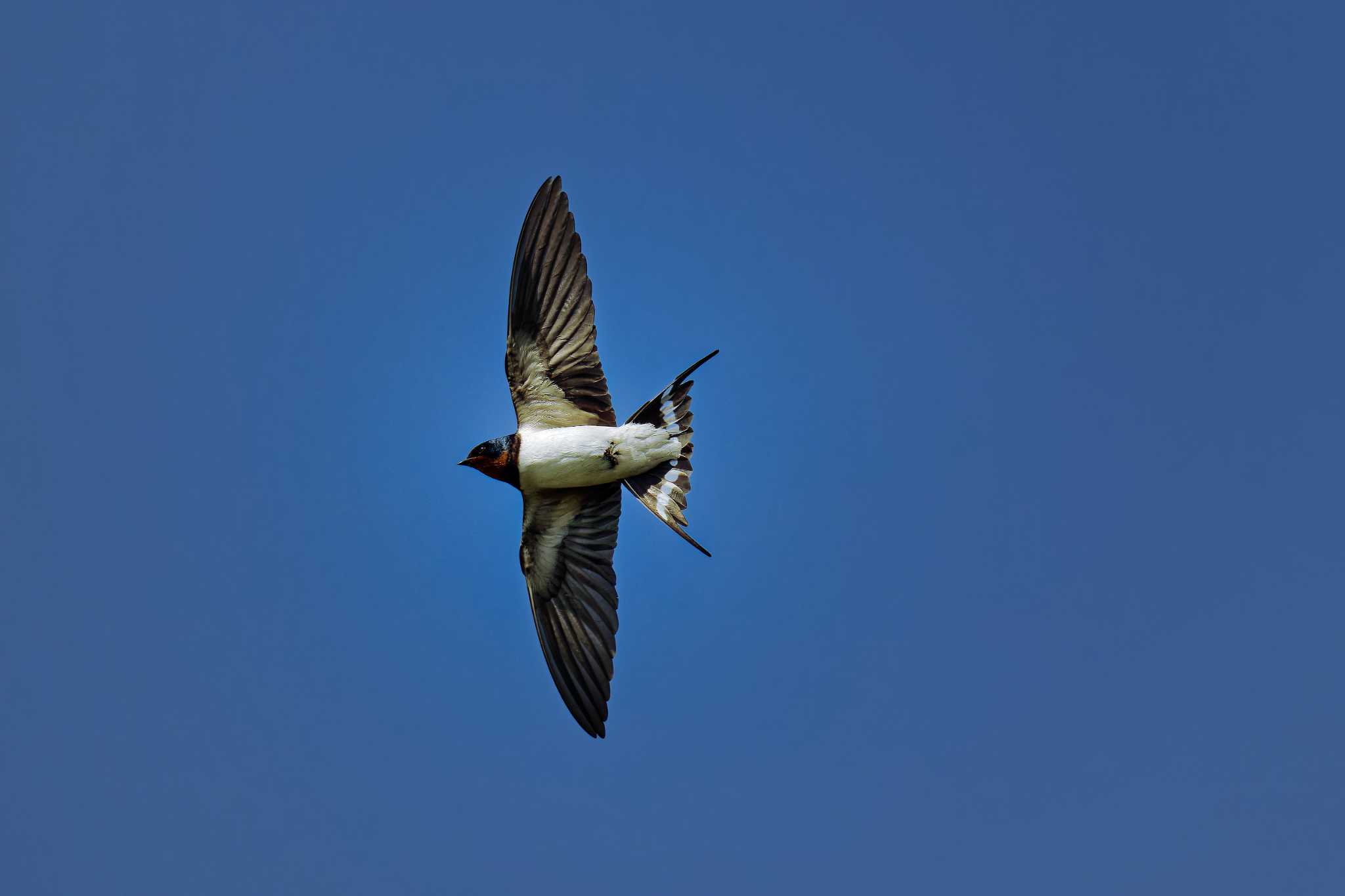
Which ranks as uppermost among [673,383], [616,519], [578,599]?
[673,383]

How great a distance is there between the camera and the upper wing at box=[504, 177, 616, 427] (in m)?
6.09

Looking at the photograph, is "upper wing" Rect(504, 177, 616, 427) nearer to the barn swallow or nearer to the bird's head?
the barn swallow

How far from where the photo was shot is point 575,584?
246 inches

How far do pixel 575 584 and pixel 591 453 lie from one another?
2.38 feet

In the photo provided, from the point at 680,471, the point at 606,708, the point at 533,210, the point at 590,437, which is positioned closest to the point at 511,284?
the point at 533,210

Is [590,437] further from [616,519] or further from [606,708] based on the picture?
[606,708]

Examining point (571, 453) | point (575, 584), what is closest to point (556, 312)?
point (571, 453)

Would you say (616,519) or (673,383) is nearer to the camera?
(673,383)

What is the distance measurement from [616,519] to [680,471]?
501 mm

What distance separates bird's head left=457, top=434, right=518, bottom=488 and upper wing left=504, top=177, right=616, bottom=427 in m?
0.32

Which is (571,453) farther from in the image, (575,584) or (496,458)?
(575,584)

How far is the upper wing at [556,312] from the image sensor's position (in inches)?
240

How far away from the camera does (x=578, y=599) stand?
623cm

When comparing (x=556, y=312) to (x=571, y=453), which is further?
(x=556, y=312)
